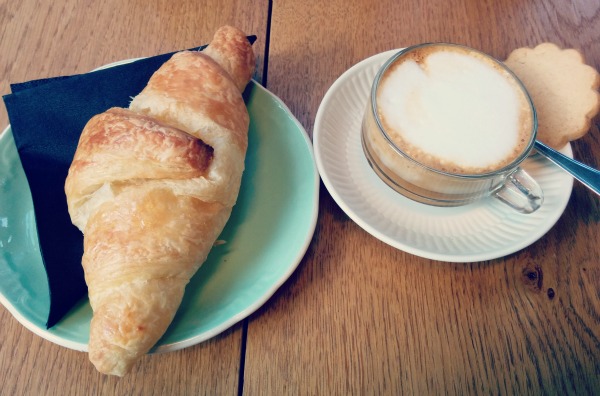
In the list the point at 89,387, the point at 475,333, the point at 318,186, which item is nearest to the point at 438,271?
the point at 475,333

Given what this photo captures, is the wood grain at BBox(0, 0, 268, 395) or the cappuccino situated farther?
the wood grain at BBox(0, 0, 268, 395)

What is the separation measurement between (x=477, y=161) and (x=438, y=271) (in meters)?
0.18

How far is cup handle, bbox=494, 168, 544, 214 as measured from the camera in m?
0.65

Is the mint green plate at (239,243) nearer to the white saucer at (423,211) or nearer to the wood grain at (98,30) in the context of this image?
the white saucer at (423,211)

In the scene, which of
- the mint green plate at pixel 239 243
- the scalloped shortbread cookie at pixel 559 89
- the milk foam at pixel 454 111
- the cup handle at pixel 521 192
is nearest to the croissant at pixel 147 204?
the mint green plate at pixel 239 243

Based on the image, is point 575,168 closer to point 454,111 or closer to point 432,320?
point 454,111

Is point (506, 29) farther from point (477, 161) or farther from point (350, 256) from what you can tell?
point (350, 256)

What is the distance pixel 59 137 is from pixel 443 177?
0.59 m

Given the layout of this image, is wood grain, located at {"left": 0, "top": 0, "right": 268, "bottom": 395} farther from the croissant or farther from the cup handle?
the cup handle

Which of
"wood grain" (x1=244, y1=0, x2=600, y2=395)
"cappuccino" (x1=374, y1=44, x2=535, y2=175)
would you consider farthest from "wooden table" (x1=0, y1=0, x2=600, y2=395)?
"cappuccino" (x1=374, y1=44, x2=535, y2=175)

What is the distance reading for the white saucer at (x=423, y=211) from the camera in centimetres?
65

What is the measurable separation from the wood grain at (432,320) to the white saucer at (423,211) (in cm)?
5

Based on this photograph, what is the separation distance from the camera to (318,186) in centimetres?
70

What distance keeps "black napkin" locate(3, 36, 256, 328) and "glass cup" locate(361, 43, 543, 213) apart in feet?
1.31
